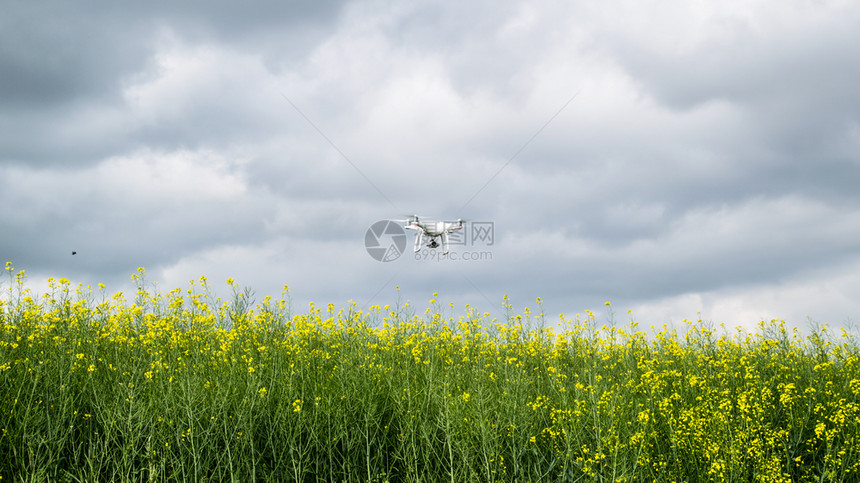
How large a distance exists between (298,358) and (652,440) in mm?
4596

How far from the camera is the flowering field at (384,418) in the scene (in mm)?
5414

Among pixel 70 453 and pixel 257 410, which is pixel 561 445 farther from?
pixel 70 453

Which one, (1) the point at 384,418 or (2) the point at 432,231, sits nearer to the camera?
(1) the point at 384,418

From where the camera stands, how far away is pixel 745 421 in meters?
6.00

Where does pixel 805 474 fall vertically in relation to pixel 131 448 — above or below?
below

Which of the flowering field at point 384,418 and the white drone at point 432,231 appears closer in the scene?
the flowering field at point 384,418

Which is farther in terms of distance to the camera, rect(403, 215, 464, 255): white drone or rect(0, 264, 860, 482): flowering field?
rect(403, 215, 464, 255): white drone

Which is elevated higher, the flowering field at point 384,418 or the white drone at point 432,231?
the white drone at point 432,231

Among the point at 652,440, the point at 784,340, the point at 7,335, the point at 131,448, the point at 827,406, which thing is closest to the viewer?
the point at 131,448

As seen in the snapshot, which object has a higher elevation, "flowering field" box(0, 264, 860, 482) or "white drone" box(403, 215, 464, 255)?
"white drone" box(403, 215, 464, 255)

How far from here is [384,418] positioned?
253 inches

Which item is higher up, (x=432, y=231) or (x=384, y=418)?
(x=432, y=231)

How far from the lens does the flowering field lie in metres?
5.41

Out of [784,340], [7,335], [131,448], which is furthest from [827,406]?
[7,335]
